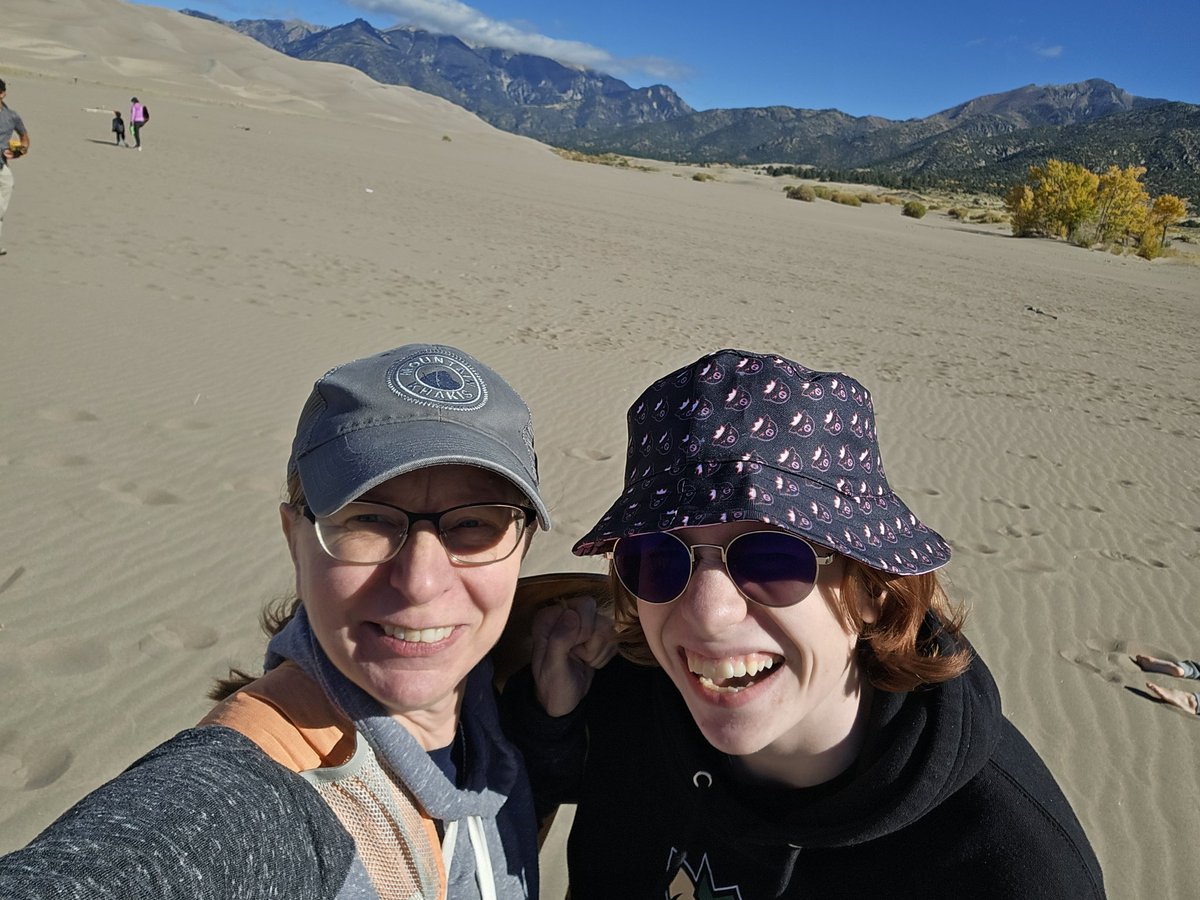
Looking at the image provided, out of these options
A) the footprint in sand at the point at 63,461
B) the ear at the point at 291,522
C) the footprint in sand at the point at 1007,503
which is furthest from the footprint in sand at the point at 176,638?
the footprint in sand at the point at 1007,503

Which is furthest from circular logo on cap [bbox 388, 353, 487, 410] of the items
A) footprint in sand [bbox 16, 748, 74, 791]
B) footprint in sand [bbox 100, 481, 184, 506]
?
footprint in sand [bbox 100, 481, 184, 506]

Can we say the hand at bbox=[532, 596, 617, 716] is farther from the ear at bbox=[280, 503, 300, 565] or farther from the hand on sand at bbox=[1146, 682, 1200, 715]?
the hand on sand at bbox=[1146, 682, 1200, 715]

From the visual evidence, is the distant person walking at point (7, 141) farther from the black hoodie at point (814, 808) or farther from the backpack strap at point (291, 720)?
the black hoodie at point (814, 808)

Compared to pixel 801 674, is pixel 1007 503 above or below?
below

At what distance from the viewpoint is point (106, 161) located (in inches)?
663

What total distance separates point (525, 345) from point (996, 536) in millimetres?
5385

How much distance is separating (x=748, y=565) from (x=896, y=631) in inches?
12.7

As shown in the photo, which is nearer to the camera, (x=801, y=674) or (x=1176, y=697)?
(x=801, y=674)

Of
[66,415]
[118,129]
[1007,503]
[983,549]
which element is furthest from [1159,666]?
[118,129]

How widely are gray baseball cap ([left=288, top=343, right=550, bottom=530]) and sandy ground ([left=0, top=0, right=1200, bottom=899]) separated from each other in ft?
6.82

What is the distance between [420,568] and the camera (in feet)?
4.28

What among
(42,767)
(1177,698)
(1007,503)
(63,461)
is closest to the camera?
(42,767)

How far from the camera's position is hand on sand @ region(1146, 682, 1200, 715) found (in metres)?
3.59

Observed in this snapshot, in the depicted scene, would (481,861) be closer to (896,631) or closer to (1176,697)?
(896,631)
